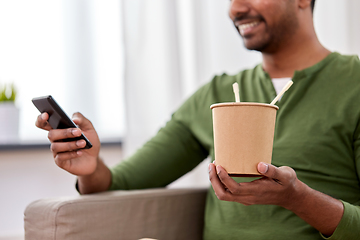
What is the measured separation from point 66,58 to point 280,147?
3.86ft

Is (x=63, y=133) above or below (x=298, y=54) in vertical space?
below

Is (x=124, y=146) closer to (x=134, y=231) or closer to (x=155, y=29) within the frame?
(x=155, y=29)

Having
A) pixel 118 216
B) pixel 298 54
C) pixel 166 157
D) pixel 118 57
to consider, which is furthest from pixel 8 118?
pixel 298 54

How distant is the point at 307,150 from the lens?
1.00 m

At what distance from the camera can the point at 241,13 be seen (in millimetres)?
1145

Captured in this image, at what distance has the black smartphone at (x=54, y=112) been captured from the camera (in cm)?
85

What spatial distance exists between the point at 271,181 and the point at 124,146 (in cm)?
110

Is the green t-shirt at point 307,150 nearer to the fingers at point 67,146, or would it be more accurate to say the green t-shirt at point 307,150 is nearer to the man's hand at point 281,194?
the man's hand at point 281,194

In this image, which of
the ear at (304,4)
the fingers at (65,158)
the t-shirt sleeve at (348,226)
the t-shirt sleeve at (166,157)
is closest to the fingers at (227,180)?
the t-shirt sleeve at (348,226)

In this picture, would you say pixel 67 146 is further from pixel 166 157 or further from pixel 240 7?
→ pixel 240 7

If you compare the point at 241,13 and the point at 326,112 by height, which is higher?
the point at 241,13

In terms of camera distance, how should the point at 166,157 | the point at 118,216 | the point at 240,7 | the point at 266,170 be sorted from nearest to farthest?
1. the point at 266,170
2. the point at 118,216
3. the point at 240,7
4. the point at 166,157

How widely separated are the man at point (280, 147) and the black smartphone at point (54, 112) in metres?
0.02

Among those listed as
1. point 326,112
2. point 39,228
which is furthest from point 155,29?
point 39,228
